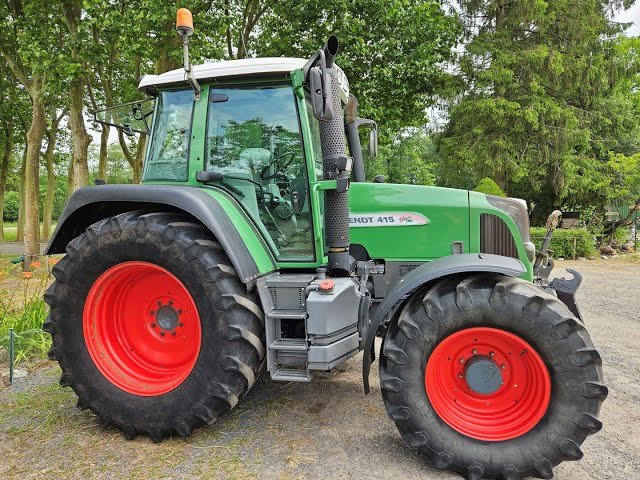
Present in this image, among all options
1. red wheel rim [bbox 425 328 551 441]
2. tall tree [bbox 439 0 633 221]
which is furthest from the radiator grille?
tall tree [bbox 439 0 633 221]

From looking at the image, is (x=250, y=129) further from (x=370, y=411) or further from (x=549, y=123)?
(x=549, y=123)

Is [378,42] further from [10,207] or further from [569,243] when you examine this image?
[10,207]

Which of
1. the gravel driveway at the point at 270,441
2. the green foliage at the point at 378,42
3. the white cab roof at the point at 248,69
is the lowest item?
the gravel driveway at the point at 270,441

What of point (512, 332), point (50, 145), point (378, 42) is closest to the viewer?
point (512, 332)

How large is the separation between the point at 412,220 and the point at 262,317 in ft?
4.09

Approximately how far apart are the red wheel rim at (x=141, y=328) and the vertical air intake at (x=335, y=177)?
99 cm

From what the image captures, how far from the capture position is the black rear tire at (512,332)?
2.37m

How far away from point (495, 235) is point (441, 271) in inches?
29.6

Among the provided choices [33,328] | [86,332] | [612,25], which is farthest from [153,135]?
[612,25]

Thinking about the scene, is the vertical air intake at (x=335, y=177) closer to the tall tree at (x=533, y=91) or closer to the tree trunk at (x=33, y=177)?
the tree trunk at (x=33, y=177)

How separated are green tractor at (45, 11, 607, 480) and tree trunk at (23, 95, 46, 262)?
9.86 m

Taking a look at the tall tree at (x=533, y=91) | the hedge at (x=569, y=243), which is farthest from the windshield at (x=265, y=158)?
the tall tree at (x=533, y=91)

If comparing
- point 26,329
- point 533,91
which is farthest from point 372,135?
point 533,91

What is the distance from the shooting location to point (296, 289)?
2959mm
